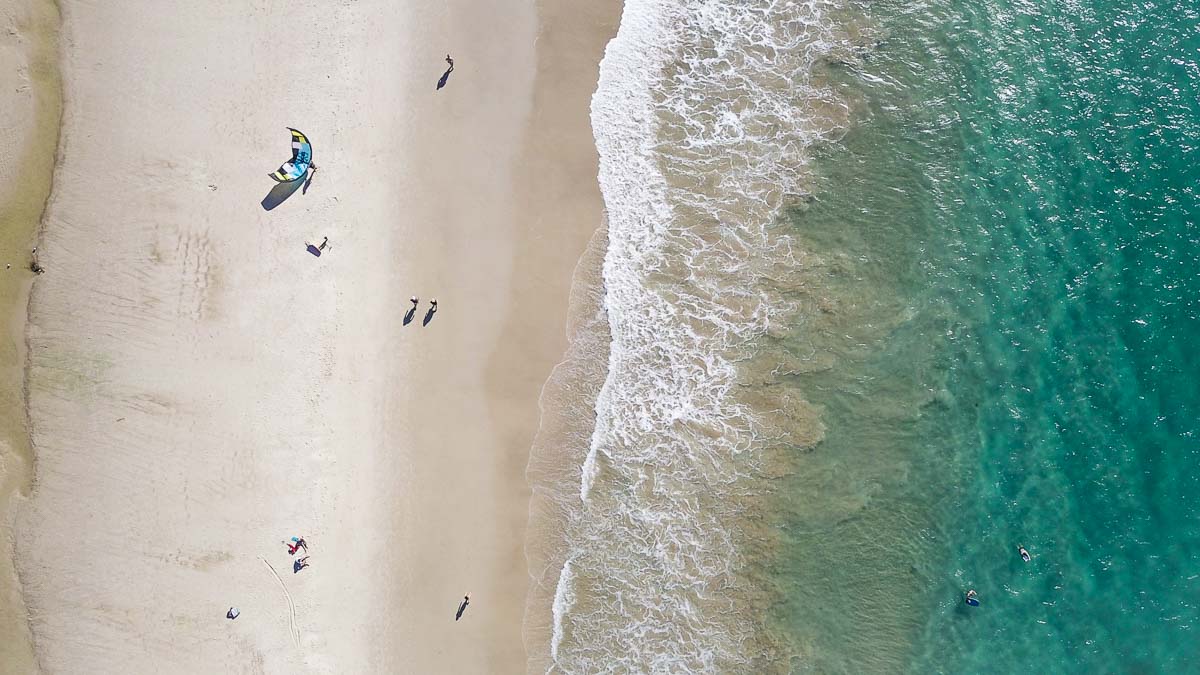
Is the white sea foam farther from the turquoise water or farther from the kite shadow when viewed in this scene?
the kite shadow

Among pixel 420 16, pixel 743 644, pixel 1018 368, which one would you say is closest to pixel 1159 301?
pixel 1018 368

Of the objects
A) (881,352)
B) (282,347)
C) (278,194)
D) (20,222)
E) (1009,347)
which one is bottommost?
(282,347)

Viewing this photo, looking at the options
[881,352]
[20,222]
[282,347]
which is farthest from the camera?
[881,352]

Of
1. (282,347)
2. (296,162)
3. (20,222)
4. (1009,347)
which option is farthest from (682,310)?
(20,222)

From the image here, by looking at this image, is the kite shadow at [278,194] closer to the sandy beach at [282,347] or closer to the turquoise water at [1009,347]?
the sandy beach at [282,347]

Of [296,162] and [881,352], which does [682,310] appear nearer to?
[881,352]

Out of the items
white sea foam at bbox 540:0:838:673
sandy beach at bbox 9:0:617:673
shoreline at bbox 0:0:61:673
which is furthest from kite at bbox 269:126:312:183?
white sea foam at bbox 540:0:838:673
